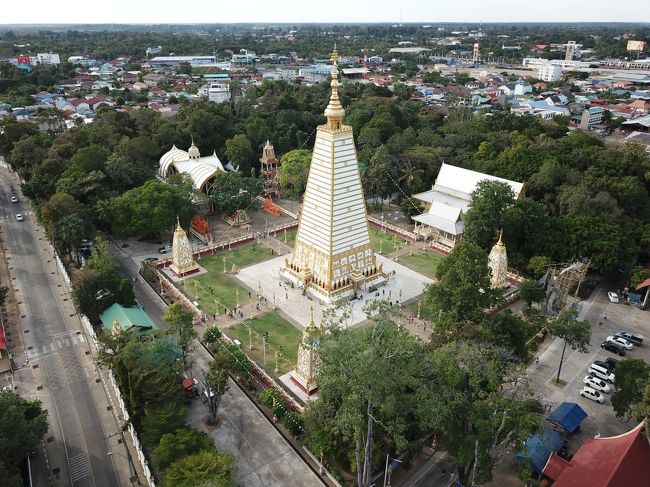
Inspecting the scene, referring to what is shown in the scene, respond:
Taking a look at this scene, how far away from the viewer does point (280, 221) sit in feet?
183

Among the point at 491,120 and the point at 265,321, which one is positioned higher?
the point at 491,120

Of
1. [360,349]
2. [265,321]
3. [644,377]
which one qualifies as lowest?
[265,321]

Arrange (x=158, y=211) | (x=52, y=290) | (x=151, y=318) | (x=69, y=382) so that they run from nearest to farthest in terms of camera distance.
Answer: (x=69, y=382) → (x=151, y=318) → (x=52, y=290) → (x=158, y=211)

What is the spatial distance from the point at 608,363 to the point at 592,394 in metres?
4.01

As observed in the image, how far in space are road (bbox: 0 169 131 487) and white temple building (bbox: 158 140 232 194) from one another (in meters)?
18.0

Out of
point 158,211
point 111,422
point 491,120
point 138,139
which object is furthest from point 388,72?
point 111,422

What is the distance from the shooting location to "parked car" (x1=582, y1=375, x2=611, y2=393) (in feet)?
96.1

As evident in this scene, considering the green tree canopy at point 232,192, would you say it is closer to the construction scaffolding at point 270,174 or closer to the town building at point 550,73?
the construction scaffolding at point 270,174

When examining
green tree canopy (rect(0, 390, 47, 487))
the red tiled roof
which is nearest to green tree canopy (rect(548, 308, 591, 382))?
the red tiled roof

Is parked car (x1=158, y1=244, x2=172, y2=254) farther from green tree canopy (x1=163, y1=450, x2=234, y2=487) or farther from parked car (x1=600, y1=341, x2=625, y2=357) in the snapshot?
parked car (x1=600, y1=341, x2=625, y2=357)

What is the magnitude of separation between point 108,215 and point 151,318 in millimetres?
14431

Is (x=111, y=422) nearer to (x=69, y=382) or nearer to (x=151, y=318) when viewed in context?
(x=69, y=382)

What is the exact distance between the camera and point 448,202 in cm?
5384

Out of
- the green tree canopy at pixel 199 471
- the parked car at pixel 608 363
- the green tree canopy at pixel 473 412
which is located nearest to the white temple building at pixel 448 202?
the parked car at pixel 608 363
